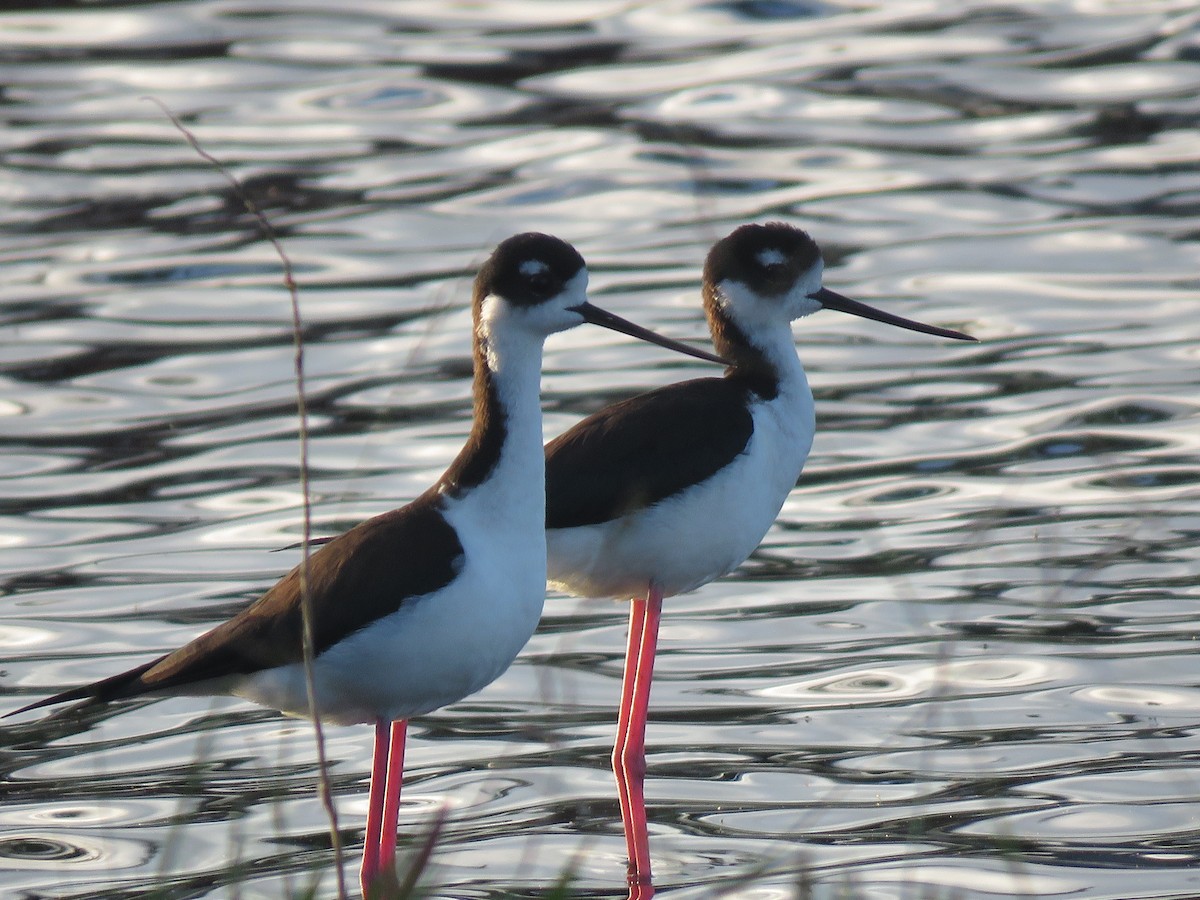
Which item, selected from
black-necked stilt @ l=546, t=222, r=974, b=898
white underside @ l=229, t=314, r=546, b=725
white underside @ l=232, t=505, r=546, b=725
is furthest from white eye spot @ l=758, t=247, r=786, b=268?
white underside @ l=232, t=505, r=546, b=725

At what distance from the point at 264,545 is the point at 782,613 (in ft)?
8.10

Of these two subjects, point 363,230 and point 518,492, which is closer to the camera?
point 518,492

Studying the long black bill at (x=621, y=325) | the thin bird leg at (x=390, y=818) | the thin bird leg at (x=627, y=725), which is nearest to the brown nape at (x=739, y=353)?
the long black bill at (x=621, y=325)

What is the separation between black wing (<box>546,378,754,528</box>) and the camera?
260 inches

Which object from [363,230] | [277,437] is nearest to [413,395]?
[277,437]

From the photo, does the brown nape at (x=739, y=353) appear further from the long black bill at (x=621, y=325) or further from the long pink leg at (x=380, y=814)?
the long pink leg at (x=380, y=814)

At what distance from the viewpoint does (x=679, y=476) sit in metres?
6.66

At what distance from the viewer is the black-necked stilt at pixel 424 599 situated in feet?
18.2

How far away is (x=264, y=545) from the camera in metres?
9.20

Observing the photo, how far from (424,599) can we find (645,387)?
5813 mm

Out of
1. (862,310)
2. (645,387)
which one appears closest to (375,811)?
(862,310)

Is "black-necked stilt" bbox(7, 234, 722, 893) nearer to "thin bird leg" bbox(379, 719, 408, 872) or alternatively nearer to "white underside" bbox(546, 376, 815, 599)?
"thin bird leg" bbox(379, 719, 408, 872)

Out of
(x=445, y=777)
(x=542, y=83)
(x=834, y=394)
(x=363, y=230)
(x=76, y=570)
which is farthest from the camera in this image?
(x=542, y=83)

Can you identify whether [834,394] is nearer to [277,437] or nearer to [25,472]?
[277,437]
